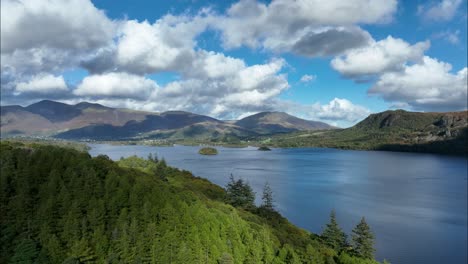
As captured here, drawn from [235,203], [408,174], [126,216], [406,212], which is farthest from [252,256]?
[408,174]

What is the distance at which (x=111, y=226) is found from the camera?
1775 inches

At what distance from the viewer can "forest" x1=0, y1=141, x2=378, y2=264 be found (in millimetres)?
41156

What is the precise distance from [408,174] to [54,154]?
155 m

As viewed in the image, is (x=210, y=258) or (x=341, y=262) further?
(x=341, y=262)

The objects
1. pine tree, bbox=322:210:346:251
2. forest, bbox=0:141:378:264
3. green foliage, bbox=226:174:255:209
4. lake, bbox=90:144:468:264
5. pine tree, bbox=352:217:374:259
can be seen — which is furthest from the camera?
green foliage, bbox=226:174:255:209

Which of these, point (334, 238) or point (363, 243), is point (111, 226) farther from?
point (363, 243)

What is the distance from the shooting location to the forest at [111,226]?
41.2 metres

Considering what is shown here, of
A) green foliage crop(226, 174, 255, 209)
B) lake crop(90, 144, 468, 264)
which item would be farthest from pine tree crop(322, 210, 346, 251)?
green foliage crop(226, 174, 255, 209)

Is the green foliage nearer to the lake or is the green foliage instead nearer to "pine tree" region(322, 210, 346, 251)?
the lake

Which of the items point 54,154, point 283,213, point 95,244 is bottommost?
point 283,213

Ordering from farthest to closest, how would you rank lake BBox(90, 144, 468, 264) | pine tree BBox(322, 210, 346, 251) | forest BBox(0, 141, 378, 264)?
lake BBox(90, 144, 468, 264) → pine tree BBox(322, 210, 346, 251) → forest BBox(0, 141, 378, 264)

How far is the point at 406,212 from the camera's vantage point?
3590 inches

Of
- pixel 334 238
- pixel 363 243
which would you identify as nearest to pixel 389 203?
pixel 334 238

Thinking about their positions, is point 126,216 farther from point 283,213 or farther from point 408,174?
point 408,174
